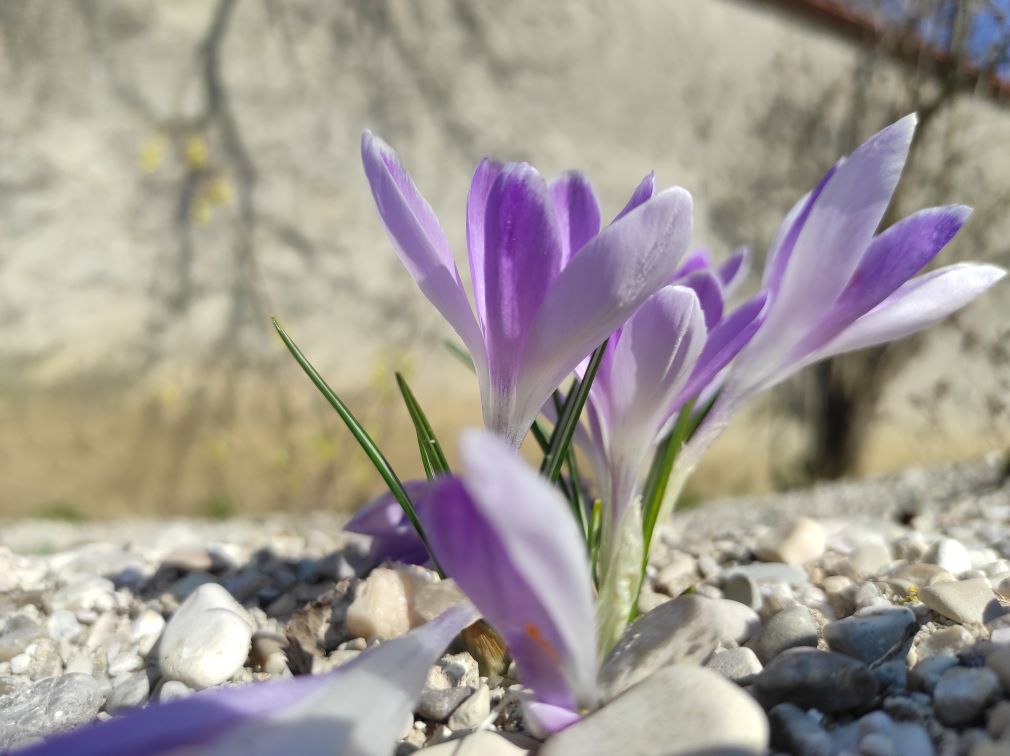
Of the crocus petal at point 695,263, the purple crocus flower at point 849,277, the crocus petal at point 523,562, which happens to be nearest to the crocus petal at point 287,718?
the crocus petal at point 523,562

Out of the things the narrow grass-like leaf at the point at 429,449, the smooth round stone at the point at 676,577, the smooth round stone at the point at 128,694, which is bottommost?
the smooth round stone at the point at 676,577

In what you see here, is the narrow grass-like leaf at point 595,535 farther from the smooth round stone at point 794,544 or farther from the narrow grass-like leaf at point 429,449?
the smooth round stone at point 794,544

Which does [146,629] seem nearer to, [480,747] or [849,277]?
[480,747]

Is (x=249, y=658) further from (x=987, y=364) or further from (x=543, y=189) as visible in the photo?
(x=987, y=364)

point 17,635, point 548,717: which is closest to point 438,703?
point 548,717

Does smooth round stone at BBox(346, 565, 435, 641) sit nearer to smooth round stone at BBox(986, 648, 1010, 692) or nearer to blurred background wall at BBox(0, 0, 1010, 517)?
smooth round stone at BBox(986, 648, 1010, 692)

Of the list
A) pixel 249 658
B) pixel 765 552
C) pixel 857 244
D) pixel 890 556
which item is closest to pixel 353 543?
pixel 249 658
